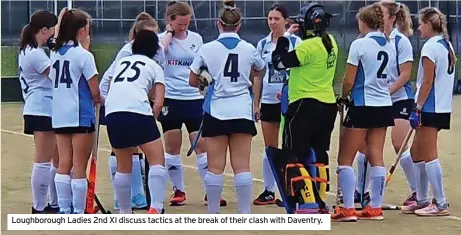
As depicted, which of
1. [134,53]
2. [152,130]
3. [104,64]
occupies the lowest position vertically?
[104,64]

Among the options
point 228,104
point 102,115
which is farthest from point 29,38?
point 228,104

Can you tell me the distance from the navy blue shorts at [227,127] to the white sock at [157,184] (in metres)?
0.48

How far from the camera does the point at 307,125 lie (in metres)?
7.74

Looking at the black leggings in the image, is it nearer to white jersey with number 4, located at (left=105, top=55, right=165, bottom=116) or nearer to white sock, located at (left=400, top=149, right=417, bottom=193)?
white jersey with number 4, located at (left=105, top=55, right=165, bottom=116)

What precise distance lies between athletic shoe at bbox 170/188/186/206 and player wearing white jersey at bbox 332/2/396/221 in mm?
1610

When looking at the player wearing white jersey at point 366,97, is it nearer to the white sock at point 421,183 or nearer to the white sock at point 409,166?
the white sock at point 421,183

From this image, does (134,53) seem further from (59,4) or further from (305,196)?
(59,4)

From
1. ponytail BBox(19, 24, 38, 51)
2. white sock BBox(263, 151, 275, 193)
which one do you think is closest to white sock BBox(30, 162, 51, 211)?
ponytail BBox(19, 24, 38, 51)

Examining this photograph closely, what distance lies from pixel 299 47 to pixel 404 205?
204 cm

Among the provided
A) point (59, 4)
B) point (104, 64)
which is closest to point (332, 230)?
point (104, 64)

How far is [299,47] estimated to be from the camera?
770 cm

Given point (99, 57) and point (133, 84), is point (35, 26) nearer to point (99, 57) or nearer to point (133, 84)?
point (133, 84)

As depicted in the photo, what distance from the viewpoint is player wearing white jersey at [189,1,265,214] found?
7758mm
